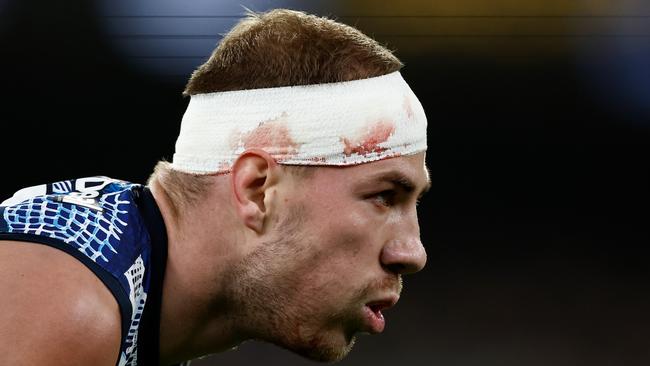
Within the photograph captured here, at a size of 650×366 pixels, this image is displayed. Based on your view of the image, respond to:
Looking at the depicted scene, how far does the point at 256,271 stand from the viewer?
1.42 meters

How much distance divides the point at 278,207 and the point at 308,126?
139mm

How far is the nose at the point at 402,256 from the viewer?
4.63ft

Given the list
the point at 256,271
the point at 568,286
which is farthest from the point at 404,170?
the point at 568,286

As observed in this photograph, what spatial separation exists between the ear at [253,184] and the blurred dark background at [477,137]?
79.0 inches

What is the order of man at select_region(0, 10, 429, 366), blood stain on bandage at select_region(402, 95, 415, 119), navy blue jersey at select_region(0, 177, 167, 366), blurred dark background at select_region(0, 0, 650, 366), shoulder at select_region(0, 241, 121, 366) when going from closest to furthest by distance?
shoulder at select_region(0, 241, 121, 366) → navy blue jersey at select_region(0, 177, 167, 366) → man at select_region(0, 10, 429, 366) → blood stain on bandage at select_region(402, 95, 415, 119) → blurred dark background at select_region(0, 0, 650, 366)

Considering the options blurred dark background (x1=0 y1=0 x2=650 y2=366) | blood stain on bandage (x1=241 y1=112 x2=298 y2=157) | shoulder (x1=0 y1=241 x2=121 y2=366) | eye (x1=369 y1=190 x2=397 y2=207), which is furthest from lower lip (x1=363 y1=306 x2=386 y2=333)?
blurred dark background (x1=0 y1=0 x2=650 y2=366)

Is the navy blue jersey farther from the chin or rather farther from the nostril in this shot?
the nostril

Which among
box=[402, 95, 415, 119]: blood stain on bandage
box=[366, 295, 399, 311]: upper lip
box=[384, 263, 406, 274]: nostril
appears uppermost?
box=[402, 95, 415, 119]: blood stain on bandage

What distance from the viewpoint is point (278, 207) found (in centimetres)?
141

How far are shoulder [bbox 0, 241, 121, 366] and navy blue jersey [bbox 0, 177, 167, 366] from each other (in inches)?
1.3

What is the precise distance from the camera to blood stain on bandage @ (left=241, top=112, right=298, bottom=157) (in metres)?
1.42

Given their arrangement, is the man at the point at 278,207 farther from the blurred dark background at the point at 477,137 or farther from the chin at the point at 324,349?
the blurred dark background at the point at 477,137

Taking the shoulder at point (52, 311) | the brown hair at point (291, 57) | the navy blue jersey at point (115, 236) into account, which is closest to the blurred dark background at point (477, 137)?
the brown hair at point (291, 57)

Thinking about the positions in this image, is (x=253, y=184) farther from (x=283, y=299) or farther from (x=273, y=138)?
(x=283, y=299)
